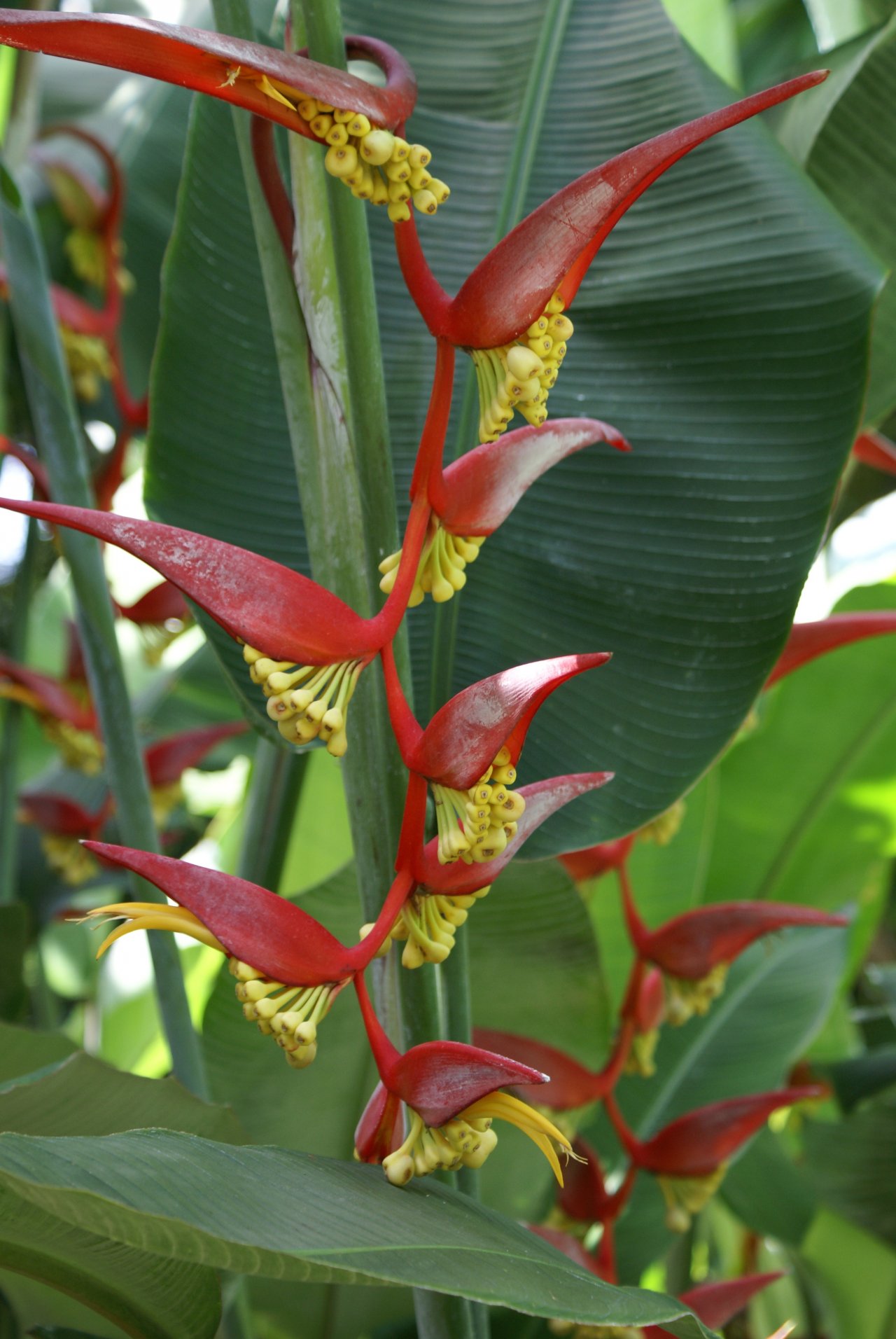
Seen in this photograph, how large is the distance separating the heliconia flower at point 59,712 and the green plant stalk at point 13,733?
0.02 metres

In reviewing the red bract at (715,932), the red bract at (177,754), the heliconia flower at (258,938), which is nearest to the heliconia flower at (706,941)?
the red bract at (715,932)

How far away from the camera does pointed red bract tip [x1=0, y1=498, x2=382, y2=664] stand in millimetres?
234

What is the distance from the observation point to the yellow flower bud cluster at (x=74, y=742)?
70cm

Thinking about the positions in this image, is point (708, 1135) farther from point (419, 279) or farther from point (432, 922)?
point (419, 279)

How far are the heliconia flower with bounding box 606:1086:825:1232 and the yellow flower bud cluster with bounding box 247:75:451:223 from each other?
Answer: 1.32 ft

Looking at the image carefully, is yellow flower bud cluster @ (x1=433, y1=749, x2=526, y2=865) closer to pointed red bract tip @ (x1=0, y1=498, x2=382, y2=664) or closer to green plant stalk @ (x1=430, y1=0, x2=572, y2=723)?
pointed red bract tip @ (x1=0, y1=498, x2=382, y2=664)

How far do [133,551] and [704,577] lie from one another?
0.29m

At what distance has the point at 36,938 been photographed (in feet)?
2.72

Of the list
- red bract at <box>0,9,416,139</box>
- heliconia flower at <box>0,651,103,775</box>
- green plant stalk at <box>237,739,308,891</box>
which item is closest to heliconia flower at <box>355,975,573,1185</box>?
red bract at <box>0,9,416,139</box>

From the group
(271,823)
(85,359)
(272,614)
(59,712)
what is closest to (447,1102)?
(272,614)

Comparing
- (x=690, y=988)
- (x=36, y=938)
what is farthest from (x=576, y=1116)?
(x=36, y=938)

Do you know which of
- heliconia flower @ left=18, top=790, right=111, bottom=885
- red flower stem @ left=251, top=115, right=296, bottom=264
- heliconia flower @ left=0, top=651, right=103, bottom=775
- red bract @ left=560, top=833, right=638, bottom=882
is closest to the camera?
red flower stem @ left=251, top=115, right=296, bottom=264

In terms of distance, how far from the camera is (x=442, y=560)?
29 centimetres

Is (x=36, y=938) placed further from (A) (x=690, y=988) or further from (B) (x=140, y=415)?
(A) (x=690, y=988)
